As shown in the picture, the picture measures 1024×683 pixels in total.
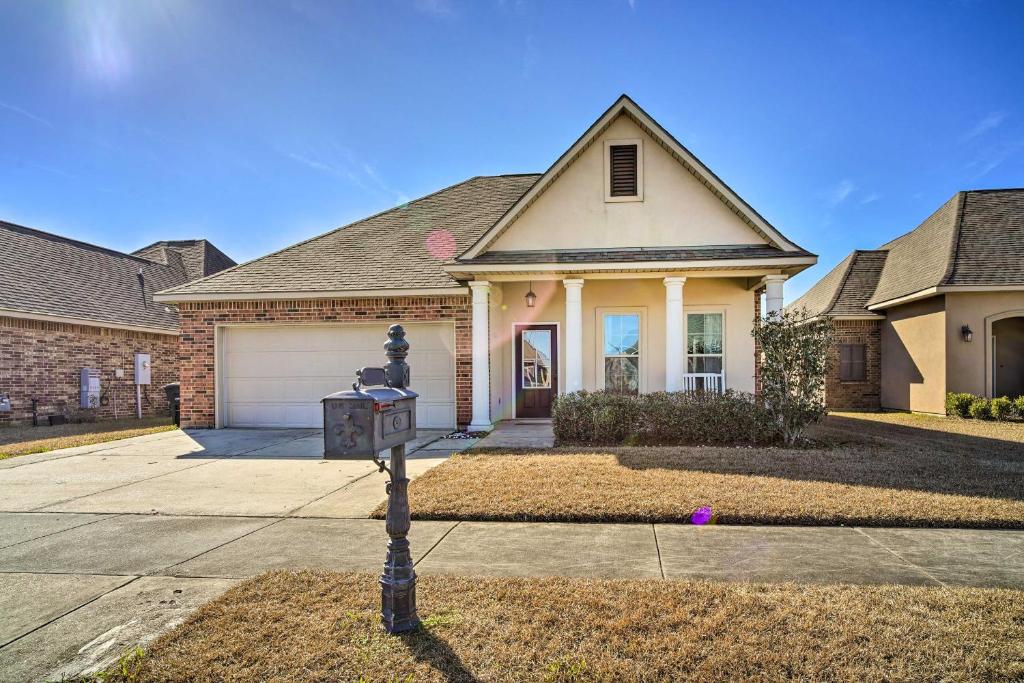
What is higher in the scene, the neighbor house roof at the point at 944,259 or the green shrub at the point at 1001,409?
the neighbor house roof at the point at 944,259

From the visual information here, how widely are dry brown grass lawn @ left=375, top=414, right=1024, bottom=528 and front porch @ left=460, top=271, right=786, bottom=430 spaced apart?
10.4ft

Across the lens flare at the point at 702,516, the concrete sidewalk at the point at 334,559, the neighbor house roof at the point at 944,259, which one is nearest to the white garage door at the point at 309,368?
the concrete sidewalk at the point at 334,559

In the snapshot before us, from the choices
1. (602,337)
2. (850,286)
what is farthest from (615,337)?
(850,286)

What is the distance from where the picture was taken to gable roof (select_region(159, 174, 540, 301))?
1128 centimetres

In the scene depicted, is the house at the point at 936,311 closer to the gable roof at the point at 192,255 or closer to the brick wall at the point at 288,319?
the brick wall at the point at 288,319

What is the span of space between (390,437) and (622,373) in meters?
9.32

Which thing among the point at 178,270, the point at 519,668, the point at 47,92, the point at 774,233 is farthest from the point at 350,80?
the point at 178,270

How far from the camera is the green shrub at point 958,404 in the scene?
1290 centimetres

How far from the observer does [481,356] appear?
10250 mm

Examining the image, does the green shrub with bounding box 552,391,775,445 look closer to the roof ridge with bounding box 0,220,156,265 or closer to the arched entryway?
the arched entryway

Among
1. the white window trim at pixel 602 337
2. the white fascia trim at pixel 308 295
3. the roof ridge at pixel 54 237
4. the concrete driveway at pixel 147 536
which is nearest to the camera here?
the concrete driveway at pixel 147 536

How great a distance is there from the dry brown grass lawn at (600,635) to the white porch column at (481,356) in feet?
22.7

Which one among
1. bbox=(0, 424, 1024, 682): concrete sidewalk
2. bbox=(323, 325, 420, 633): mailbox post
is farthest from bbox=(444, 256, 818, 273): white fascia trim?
bbox=(323, 325, 420, 633): mailbox post

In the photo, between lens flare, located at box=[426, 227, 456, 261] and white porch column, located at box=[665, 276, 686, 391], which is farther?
lens flare, located at box=[426, 227, 456, 261]
